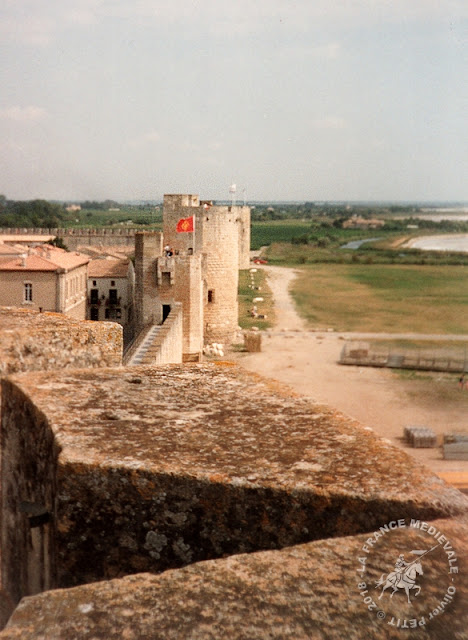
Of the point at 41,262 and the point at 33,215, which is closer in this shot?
the point at 41,262

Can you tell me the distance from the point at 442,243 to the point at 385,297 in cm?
2037

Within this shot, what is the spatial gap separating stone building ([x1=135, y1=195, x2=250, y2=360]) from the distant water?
50100mm

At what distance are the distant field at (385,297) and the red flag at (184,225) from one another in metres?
17.6

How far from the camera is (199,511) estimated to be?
72.2 inches

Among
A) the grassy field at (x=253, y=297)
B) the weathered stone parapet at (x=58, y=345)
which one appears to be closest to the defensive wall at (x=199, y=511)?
the weathered stone parapet at (x=58, y=345)

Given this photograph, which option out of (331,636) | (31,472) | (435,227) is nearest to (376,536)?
(331,636)

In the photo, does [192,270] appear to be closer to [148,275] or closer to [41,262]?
[148,275]

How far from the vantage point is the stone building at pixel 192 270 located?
71.2 feet

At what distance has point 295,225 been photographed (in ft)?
271

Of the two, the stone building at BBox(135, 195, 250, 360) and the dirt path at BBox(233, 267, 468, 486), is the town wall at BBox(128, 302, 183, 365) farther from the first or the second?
the dirt path at BBox(233, 267, 468, 486)

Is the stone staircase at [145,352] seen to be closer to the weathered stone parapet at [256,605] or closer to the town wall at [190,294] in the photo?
the town wall at [190,294]

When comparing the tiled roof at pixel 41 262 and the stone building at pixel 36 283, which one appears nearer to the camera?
the stone building at pixel 36 283

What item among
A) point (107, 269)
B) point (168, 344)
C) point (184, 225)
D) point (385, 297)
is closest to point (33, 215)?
point (107, 269)

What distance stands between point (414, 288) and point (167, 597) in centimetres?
6450
